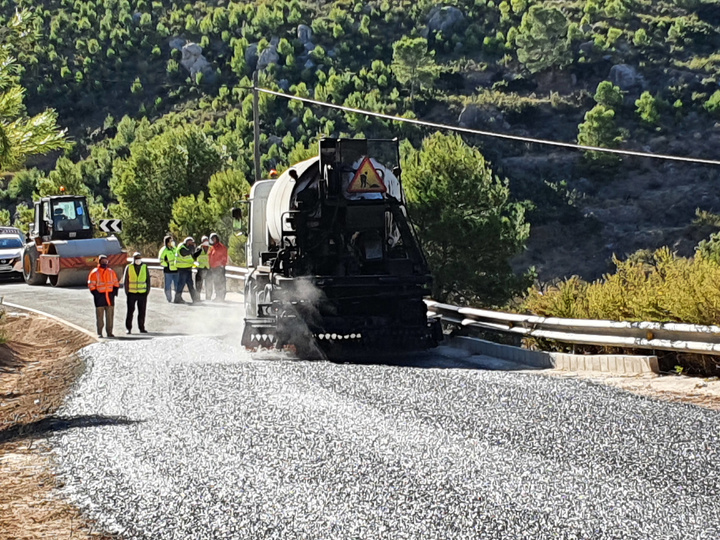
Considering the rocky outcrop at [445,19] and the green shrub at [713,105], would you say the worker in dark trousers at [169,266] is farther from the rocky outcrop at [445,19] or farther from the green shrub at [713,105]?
the rocky outcrop at [445,19]

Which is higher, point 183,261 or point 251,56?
point 251,56

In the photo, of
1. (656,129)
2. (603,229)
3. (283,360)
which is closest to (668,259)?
(283,360)

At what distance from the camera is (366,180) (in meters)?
15.0

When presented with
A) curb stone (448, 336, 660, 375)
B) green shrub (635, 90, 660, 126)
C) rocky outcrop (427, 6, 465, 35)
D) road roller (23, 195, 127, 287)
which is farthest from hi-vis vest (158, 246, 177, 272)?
rocky outcrop (427, 6, 465, 35)

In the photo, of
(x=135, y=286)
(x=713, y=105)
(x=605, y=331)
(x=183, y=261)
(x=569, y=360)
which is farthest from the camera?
(x=713, y=105)

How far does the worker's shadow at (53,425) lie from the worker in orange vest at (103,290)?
8427 millimetres

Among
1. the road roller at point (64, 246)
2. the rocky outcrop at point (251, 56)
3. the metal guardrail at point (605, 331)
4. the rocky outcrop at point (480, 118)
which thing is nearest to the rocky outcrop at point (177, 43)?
the rocky outcrop at point (251, 56)

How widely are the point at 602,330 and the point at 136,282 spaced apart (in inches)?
419

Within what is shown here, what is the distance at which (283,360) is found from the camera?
14969 mm

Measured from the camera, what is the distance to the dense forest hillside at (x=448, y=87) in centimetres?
8312

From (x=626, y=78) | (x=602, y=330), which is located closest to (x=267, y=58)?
(x=626, y=78)

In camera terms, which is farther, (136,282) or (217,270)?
(217,270)

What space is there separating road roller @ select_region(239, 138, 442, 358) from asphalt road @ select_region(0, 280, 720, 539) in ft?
7.18

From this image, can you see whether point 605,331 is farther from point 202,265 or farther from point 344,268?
point 202,265
